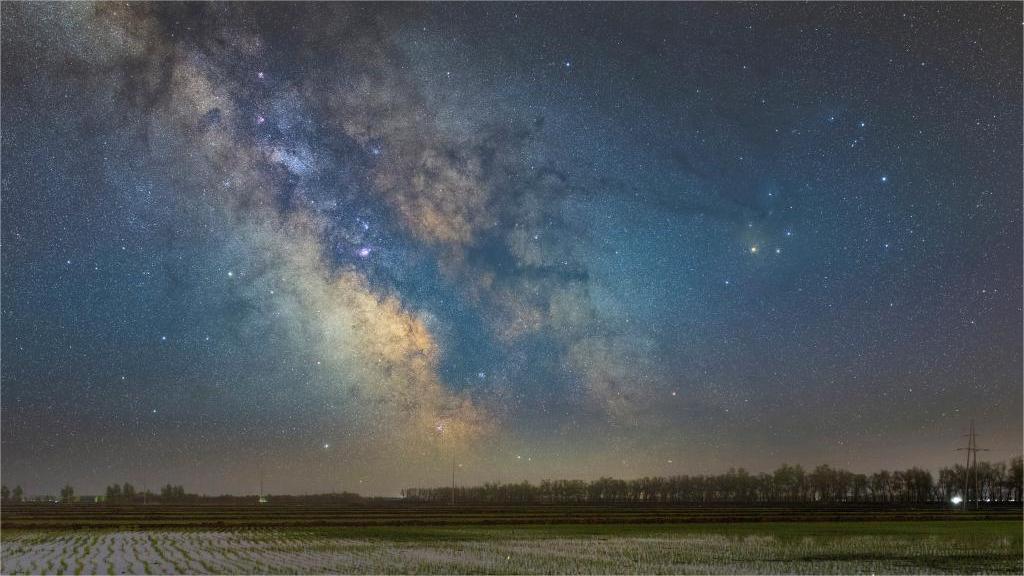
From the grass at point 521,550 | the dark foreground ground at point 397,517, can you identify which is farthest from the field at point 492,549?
the dark foreground ground at point 397,517

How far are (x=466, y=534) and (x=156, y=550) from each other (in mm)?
22191

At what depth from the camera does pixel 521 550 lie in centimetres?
4559

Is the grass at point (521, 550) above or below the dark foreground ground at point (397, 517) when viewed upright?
above

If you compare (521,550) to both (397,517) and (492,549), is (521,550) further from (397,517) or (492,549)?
(397,517)

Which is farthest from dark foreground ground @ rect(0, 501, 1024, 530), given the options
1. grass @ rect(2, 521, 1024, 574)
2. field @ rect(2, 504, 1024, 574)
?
grass @ rect(2, 521, 1024, 574)

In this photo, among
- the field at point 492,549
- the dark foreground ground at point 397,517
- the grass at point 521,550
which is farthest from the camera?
the dark foreground ground at point 397,517

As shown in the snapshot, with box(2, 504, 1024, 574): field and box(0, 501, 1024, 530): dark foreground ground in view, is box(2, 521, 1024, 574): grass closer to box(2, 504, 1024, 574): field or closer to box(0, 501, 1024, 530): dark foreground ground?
box(2, 504, 1024, 574): field

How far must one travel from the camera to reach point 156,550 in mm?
45156

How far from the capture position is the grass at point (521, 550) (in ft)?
123

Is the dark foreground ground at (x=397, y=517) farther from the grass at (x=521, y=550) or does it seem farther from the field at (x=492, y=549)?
the grass at (x=521, y=550)

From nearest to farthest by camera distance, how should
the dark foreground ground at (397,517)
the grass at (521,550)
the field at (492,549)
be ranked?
the field at (492,549)
the grass at (521,550)
the dark foreground ground at (397,517)

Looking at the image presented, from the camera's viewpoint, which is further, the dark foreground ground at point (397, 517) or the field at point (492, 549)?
the dark foreground ground at point (397, 517)

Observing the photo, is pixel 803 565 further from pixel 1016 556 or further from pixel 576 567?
pixel 1016 556

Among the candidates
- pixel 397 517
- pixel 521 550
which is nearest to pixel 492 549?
pixel 521 550
